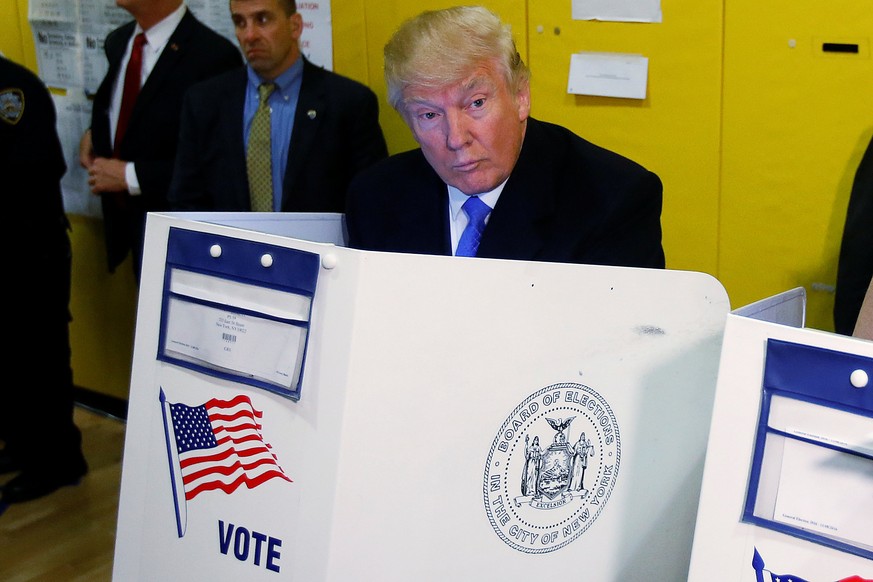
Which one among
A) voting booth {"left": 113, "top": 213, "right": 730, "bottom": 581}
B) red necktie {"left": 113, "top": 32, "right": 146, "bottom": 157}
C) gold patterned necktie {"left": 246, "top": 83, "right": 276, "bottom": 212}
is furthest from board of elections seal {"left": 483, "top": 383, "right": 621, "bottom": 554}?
red necktie {"left": 113, "top": 32, "right": 146, "bottom": 157}

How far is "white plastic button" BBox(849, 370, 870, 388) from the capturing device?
2.69ft

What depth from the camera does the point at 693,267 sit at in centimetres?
252

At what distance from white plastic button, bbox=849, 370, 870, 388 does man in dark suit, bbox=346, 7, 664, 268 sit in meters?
0.65

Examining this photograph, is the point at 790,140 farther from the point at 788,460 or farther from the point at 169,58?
the point at 169,58

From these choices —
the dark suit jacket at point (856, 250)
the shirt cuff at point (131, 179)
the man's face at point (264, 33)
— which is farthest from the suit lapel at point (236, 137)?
the dark suit jacket at point (856, 250)

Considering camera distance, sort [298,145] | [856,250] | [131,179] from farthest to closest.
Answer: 1. [131,179]
2. [298,145]
3. [856,250]

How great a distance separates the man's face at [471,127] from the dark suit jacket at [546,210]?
42 mm

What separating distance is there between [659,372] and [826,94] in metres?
1.40

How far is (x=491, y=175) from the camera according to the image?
61.1 inches

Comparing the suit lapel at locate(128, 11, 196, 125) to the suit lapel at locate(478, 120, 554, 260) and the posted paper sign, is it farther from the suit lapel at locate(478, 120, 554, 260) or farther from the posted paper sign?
the suit lapel at locate(478, 120, 554, 260)

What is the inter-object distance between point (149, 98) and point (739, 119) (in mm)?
2037

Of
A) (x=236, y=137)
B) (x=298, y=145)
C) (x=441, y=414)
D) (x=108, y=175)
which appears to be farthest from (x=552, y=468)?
(x=108, y=175)

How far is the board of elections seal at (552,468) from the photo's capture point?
42.8 inches

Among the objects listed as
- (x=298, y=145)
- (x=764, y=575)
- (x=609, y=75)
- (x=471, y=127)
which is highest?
(x=609, y=75)
